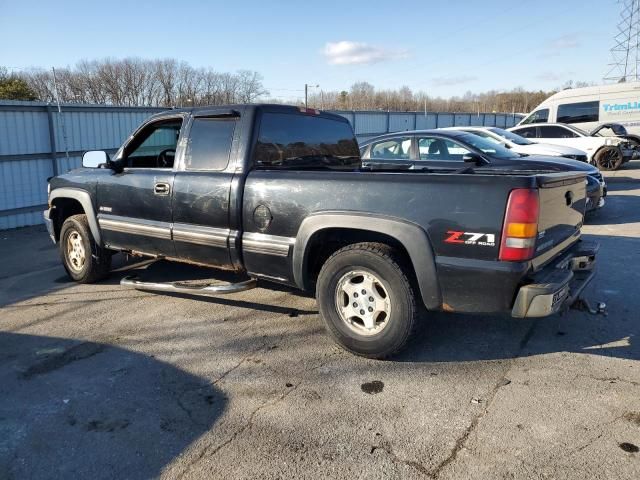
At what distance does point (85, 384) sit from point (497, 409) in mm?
2795

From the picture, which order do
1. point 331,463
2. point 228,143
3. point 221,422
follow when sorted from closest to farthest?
point 331,463, point 221,422, point 228,143

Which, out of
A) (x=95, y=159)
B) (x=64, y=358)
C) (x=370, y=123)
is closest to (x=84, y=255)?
(x=95, y=159)

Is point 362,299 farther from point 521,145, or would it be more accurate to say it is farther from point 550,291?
point 521,145

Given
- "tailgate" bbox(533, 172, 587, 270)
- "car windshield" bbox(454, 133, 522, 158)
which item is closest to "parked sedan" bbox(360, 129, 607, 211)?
"car windshield" bbox(454, 133, 522, 158)

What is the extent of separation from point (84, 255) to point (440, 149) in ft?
18.1

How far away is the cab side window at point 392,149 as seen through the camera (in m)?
8.32

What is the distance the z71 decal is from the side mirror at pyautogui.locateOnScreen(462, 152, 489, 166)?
422 centimetres

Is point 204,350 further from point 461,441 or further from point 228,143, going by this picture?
point 461,441

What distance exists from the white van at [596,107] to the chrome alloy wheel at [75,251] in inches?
698

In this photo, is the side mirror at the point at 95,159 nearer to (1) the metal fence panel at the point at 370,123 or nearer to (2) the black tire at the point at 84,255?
(2) the black tire at the point at 84,255

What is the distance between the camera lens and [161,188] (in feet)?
15.8

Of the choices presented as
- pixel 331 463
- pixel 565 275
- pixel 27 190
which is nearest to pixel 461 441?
pixel 331 463

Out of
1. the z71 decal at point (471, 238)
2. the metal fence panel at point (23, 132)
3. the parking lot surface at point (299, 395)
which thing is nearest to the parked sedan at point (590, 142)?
the parking lot surface at point (299, 395)

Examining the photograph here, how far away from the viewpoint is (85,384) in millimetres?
3533
